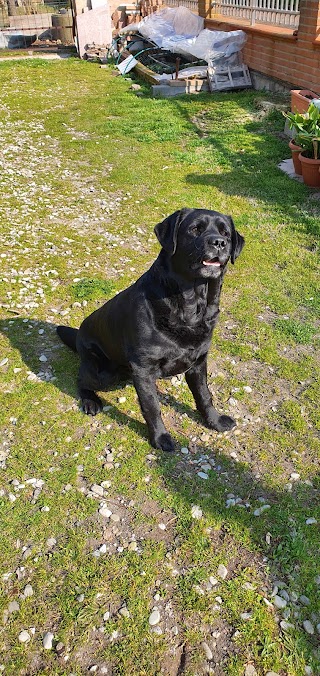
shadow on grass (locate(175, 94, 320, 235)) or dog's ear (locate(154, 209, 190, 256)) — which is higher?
dog's ear (locate(154, 209, 190, 256))

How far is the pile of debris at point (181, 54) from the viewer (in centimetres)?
1320

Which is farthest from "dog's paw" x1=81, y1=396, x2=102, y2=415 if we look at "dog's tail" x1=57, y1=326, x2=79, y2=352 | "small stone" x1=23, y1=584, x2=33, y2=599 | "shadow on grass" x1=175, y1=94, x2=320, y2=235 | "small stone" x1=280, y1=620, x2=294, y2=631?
"shadow on grass" x1=175, y1=94, x2=320, y2=235

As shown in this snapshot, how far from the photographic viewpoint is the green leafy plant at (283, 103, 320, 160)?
7273 mm

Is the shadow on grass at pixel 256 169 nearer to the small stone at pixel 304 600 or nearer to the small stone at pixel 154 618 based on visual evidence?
the small stone at pixel 304 600

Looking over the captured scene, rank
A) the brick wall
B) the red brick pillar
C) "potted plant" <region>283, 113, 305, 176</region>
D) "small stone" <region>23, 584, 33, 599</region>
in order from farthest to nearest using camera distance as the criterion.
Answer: the brick wall, the red brick pillar, "potted plant" <region>283, 113, 305, 176</region>, "small stone" <region>23, 584, 33, 599</region>

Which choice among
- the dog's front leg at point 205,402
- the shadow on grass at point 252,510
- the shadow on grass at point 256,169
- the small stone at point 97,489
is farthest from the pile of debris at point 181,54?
the small stone at point 97,489

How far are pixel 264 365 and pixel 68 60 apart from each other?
66.6 feet

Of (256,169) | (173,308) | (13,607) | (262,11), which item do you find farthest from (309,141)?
(262,11)

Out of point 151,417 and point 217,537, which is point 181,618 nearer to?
point 217,537

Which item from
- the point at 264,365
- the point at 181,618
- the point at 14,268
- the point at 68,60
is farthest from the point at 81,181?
the point at 68,60

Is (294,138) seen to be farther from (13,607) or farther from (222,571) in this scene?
(13,607)

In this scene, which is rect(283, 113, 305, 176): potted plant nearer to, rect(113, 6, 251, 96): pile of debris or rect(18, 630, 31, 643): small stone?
rect(113, 6, 251, 96): pile of debris

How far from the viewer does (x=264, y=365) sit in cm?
466

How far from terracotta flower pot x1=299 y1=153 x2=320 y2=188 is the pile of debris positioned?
662 centimetres
